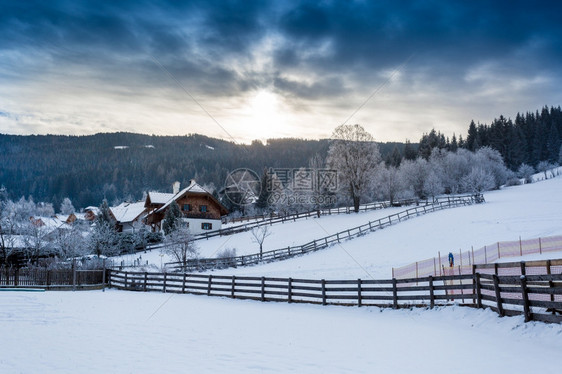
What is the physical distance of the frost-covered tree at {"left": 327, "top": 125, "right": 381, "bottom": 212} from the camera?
6003 centimetres

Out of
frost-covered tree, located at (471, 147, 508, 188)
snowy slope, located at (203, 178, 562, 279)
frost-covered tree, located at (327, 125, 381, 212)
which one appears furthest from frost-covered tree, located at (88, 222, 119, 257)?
frost-covered tree, located at (471, 147, 508, 188)

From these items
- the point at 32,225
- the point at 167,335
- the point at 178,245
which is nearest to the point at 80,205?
the point at 32,225

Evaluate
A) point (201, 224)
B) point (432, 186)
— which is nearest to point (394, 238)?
point (201, 224)

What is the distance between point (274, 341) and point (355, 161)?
50492mm

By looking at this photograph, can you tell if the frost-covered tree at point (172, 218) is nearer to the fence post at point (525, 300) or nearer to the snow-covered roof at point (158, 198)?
the snow-covered roof at point (158, 198)

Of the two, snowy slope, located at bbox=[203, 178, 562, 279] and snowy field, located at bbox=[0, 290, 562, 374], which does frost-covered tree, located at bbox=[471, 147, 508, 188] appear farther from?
snowy field, located at bbox=[0, 290, 562, 374]

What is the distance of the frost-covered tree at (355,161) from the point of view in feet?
197

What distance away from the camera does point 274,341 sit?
39.2ft

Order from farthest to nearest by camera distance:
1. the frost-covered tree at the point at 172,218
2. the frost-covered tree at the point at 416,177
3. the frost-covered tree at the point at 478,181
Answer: the frost-covered tree at the point at 416,177 → the frost-covered tree at the point at 478,181 → the frost-covered tree at the point at 172,218

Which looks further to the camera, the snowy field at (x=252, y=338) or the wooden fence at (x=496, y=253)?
the wooden fence at (x=496, y=253)

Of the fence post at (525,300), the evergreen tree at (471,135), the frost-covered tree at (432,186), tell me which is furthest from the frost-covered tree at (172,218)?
the evergreen tree at (471,135)

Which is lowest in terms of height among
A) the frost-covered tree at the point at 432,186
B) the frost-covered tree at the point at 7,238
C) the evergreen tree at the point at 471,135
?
the frost-covered tree at the point at 7,238

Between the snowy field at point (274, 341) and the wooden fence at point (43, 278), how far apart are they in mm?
10552

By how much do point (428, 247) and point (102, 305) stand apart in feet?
87.6
